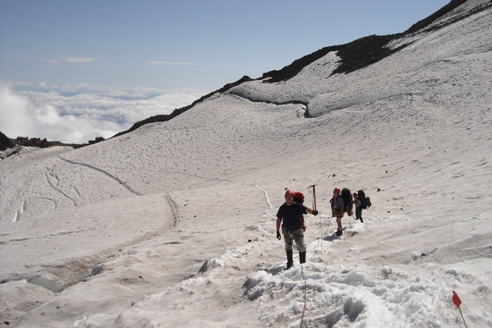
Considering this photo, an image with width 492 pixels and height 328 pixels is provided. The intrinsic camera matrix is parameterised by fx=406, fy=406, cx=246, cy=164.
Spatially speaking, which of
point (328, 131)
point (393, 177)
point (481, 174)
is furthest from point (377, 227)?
point (328, 131)

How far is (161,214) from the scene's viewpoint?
60.9 ft

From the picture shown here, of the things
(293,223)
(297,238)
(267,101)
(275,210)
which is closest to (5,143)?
(267,101)

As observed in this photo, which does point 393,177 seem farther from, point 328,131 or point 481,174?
point 328,131

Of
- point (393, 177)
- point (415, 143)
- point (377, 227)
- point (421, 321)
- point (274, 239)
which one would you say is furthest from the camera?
point (415, 143)

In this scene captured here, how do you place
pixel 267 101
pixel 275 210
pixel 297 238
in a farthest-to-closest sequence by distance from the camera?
pixel 267 101, pixel 275 210, pixel 297 238

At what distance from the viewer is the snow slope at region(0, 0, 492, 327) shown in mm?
6078

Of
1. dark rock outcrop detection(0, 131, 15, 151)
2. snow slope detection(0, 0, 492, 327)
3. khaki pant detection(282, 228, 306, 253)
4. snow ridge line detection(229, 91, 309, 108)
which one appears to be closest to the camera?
snow slope detection(0, 0, 492, 327)

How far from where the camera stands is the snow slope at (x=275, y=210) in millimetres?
6078

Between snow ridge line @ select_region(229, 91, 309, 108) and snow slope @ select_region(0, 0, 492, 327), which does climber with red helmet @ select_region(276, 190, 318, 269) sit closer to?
snow slope @ select_region(0, 0, 492, 327)

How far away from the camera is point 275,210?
1577 cm

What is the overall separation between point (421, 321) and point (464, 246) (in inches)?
98.5

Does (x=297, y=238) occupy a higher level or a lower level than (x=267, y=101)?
lower

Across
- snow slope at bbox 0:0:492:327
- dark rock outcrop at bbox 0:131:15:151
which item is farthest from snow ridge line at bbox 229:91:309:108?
dark rock outcrop at bbox 0:131:15:151

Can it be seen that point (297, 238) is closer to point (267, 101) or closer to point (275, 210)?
point (275, 210)
